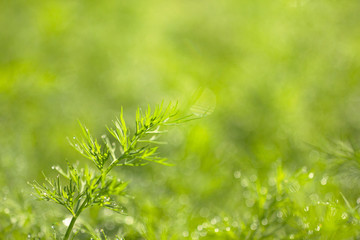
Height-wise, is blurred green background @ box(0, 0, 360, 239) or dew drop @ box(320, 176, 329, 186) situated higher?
blurred green background @ box(0, 0, 360, 239)

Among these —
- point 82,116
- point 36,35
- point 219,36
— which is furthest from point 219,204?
point 219,36

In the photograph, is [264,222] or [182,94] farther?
[182,94]

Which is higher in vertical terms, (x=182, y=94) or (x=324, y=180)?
(x=182, y=94)

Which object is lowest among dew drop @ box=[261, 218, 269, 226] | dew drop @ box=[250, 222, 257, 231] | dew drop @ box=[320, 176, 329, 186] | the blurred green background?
dew drop @ box=[320, 176, 329, 186]

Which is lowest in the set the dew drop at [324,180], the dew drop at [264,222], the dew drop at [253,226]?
the dew drop at [324,180]

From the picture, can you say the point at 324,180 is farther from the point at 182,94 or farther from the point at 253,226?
the point at 182,94

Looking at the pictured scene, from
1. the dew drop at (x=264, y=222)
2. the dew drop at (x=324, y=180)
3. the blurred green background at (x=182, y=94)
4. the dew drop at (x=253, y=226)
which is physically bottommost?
the dew drop at (x=324, y=180)

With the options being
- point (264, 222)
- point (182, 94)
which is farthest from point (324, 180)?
point (182, 94)

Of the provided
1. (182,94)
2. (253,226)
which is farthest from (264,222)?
(182,94)

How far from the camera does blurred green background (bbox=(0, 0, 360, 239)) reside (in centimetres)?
45

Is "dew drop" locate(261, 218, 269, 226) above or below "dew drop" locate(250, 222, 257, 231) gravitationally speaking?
below

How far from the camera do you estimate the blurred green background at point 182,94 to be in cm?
45

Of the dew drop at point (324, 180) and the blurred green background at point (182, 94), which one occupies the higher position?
the blurred green background at point (182, 94)

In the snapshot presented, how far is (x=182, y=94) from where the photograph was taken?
75 centimetres
